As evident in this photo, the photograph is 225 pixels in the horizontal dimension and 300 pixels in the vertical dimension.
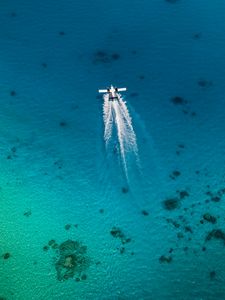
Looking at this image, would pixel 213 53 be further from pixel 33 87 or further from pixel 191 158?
pixel 33 87

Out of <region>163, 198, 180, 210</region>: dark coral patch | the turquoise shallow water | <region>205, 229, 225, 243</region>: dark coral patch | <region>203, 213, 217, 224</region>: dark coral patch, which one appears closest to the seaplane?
the turquoise shallow water

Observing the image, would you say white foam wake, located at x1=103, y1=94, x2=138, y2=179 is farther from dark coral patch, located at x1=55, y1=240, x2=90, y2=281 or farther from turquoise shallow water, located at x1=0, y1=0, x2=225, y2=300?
dark coral patch, located at x1=55, y1=240, x2=90, y2=281

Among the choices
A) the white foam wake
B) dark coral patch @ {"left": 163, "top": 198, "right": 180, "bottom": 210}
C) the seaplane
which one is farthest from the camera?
the seaplane

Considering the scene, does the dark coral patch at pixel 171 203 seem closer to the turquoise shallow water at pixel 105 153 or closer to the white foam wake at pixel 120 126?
the turquoise shallow water at pixel 105 153

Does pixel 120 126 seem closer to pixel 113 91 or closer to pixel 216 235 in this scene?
pixel 113 91

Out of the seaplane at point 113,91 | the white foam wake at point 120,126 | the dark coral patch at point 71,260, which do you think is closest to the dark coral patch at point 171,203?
the white foam wake at point 120,126

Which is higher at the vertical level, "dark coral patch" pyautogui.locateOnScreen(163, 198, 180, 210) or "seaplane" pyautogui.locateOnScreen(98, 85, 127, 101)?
"seaplane" pyautogui.locateOnScreen(98, 85, 127, 101)

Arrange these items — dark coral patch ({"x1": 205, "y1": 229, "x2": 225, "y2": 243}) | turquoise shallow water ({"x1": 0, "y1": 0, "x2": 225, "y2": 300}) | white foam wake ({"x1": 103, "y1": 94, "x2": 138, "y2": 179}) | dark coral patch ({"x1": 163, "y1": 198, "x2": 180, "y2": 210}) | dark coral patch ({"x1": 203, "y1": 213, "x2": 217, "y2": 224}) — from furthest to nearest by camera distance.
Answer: white foam wake ({"x1": 103, "y1": 94, "x2": 138, "y2": 179}) → dark coral patch ({"x1": 163, "y1": 198, "x2": 180, "y2": 210}) → dark coral patch ({"x1": 203, "y1": 213, "x2": 217, "y2": 224}) → dark coral patch ({"x1": 205, "y1": 229, "x2": 225, "y2": 243}) → turquoise shallow water ({"x1": 0, "y1": 0, "x2": 225, "y2": 300})

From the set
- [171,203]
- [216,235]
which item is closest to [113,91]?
[171,203]
